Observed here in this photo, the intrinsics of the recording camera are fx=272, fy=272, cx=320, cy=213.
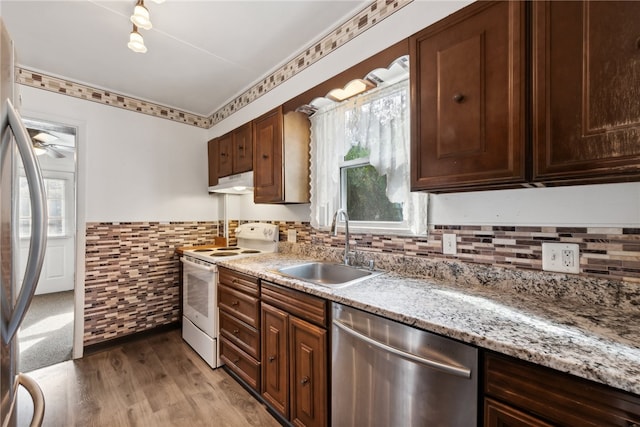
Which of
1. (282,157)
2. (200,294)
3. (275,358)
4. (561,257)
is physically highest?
(282,157)

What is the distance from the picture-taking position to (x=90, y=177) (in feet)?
8.22

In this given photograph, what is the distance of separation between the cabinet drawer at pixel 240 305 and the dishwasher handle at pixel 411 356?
75cm

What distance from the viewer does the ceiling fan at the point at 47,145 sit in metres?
3.25

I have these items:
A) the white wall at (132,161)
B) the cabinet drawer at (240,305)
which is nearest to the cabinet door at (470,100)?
the cabinet drawer at (240,305)

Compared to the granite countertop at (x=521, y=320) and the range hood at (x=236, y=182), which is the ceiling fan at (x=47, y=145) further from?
the granite countertop at (x=521, y=320)

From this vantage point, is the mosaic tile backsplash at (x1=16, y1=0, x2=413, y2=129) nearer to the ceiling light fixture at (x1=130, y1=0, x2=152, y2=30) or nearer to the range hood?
the ceiling light fixture at (x1=130, y1=0, x2=152, y2=30)

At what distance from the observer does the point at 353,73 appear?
1665mm

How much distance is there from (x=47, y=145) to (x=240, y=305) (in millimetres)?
3887

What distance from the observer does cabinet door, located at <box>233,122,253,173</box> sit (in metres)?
2.51

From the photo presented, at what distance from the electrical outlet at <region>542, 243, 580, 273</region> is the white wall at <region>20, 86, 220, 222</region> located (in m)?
3.15

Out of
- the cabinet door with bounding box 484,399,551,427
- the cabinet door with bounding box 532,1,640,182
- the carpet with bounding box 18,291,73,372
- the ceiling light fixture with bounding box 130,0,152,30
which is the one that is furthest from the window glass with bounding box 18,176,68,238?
the cabinet door with bounding box 532,1,640,182

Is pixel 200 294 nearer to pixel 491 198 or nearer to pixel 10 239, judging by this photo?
pixel 10 239

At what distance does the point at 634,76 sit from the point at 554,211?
1.77 feet

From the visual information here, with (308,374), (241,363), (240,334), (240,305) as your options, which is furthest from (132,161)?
(308,374)
